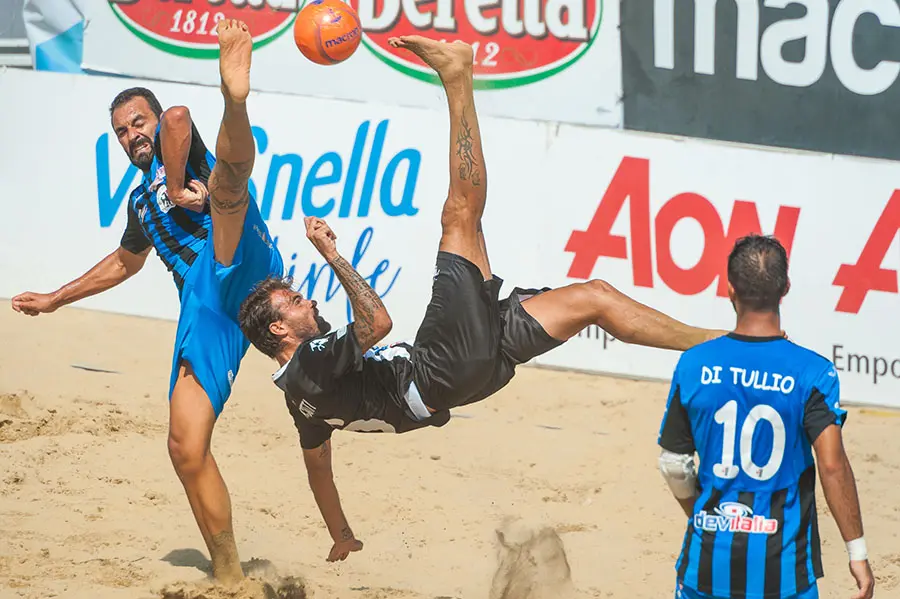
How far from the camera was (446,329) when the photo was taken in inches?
193

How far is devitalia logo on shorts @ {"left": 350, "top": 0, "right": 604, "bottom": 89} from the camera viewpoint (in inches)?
342

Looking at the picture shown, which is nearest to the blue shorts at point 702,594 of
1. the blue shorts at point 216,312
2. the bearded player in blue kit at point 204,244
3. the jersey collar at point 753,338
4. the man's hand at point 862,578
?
the man's hand at point 862,578

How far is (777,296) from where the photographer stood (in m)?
3.67

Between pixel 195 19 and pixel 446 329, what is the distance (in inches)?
198

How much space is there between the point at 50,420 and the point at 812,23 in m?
5.37

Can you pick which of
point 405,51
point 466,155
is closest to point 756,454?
point 466,155

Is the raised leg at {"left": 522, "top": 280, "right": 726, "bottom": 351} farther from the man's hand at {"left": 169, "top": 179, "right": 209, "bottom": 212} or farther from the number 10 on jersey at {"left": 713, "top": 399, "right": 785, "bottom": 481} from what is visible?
the man's hand at {"left": 169, "top": 179, "right": 209, "bottom": 212}

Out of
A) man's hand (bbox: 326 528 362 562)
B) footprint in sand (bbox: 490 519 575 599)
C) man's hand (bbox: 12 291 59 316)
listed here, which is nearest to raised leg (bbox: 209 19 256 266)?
man's hand (bbox: 12 291 59 316)

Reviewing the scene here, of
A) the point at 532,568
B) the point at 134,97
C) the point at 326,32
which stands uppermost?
the point at 326,32

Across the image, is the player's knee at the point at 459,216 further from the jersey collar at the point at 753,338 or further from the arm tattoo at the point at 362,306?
the jersey collar at the point at 753,338

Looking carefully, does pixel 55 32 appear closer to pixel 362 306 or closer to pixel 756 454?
pixel 362 306

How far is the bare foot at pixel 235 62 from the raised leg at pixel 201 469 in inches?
49.5

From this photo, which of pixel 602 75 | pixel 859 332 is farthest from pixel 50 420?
pixel 859 332

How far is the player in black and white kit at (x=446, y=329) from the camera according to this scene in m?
4.79
